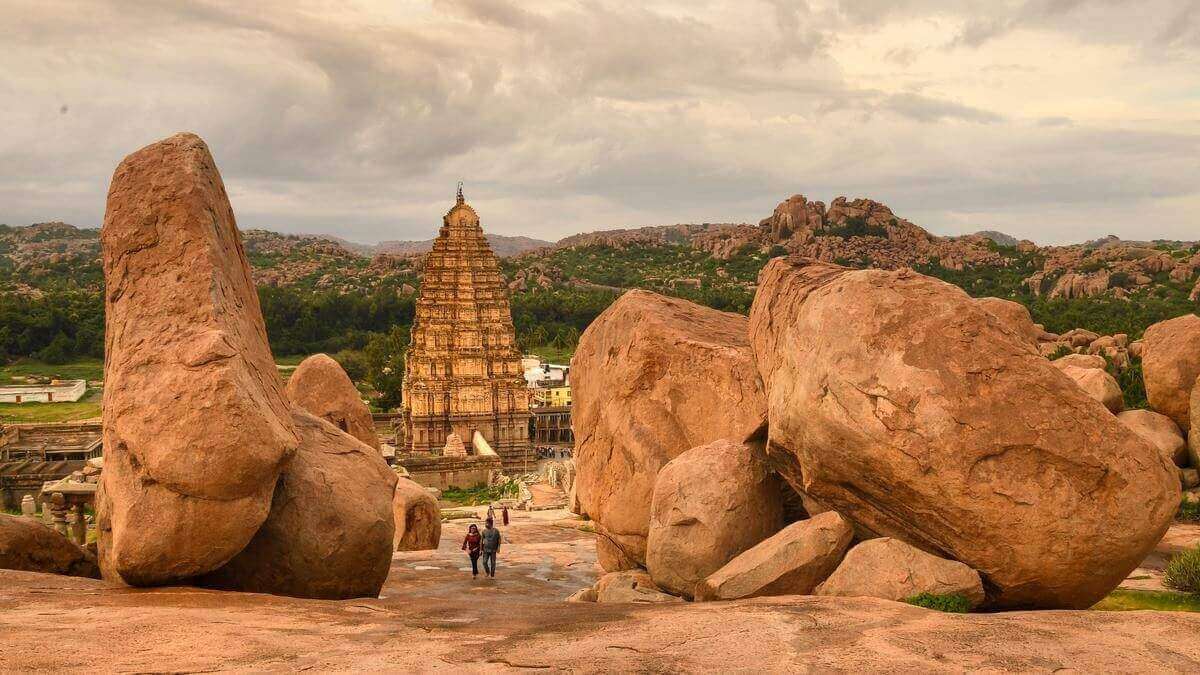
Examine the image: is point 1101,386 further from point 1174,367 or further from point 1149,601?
point 1149,601

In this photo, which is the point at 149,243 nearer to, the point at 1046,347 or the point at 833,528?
the point at 833,528

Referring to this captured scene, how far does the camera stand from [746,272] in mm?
153875

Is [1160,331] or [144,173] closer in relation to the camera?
[144,173]

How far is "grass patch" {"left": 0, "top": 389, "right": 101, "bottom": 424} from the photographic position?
6712 cm

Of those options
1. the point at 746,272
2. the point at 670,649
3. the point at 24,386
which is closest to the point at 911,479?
the point at 670,649

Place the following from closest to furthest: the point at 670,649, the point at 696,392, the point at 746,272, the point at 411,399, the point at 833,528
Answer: the point at 670,649 < the point at 833,528 < the point at 696,392 < the point at 411,399 < the point at 746,272

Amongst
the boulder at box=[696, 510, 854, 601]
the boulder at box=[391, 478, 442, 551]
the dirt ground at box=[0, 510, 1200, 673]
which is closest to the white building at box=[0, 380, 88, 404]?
the boulder at box=[391, 478, 442, 551]

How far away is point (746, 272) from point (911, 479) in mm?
146095

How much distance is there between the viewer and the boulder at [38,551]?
11234mm

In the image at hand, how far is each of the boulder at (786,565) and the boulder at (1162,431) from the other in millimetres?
13228

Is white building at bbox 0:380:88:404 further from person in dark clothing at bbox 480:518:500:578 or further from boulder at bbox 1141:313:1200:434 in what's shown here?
boulder at bbox 1141:313:1200:434

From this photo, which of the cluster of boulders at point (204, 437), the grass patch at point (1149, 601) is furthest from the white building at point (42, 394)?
the grass patch at point (1149, 601)

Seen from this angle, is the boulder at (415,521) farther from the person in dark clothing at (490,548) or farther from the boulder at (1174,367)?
the boulder at (1174,367)

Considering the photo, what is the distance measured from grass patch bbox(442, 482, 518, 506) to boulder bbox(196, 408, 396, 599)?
2938cm
